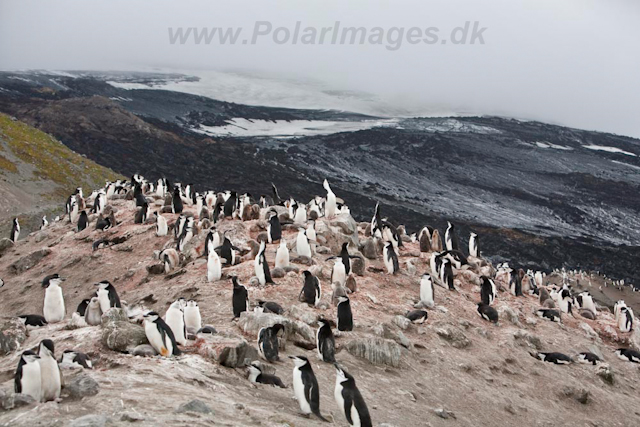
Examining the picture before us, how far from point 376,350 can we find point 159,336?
3779mm

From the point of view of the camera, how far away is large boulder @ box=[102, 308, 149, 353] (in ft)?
24.2

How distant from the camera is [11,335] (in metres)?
8.37

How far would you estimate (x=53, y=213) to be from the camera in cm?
3188

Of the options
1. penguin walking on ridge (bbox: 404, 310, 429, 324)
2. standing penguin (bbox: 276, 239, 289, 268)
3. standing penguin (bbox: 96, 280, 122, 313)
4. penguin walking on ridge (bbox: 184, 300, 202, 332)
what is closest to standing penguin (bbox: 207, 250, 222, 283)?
standing penguin (bbox: 276, 239, 289, 268)

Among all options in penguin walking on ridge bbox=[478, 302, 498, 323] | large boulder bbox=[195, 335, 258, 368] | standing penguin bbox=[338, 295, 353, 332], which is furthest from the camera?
penguin walking on ridge bbox=[478, 302, 498, 323]

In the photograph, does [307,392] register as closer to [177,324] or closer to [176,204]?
[177,324]

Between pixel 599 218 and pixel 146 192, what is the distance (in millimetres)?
51841

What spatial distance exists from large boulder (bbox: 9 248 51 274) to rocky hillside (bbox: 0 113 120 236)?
10374mm

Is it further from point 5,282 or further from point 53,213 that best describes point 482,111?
point 5,282

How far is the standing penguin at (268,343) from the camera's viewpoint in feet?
27.0

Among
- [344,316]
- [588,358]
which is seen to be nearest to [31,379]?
[344,316]

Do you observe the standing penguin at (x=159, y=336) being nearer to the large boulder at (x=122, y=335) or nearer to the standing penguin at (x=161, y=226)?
the large boulder at (x=122, y=335)

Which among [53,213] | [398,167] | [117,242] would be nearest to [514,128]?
[398,167]

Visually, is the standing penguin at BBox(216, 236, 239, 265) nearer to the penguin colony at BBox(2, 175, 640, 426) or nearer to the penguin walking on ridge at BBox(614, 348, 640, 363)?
the penguin colony at BBox(2, 175, 640, 426)
